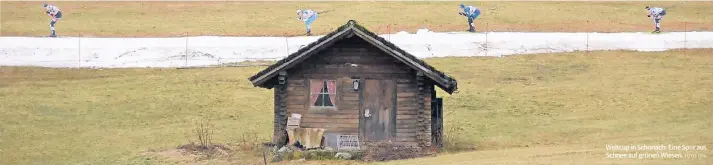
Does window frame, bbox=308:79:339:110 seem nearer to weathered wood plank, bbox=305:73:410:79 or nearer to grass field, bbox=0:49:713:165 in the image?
weathered wood plank, bbox=305:73:410:79

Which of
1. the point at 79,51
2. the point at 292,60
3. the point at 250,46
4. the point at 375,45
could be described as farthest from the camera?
the point at 250,46

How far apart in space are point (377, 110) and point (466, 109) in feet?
39.5

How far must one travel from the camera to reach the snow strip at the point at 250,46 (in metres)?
67.4

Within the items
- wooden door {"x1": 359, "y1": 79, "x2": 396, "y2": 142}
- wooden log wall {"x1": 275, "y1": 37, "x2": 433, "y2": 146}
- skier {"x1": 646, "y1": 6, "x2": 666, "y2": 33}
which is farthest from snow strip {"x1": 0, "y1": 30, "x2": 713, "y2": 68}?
wooden door {"x1": 359, "y1": 79, "x2": 396, "y2": 142}

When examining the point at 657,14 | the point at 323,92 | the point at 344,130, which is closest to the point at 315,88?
the point at 323,92

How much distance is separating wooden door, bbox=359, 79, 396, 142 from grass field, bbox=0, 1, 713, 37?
1118 inches

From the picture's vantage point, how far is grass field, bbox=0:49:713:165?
46250mm

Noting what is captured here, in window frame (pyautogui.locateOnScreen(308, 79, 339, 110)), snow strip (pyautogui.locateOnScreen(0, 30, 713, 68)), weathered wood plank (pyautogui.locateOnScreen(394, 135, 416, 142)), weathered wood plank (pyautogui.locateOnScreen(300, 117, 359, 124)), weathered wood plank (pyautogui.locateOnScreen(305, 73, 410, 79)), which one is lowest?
weathered wood plank (pyautogui.locateOnScreen(394, 135, 416, 142))

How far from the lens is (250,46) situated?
68.8 m

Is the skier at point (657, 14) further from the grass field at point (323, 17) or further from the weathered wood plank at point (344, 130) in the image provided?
the weathered wood plank at point (344, 130)

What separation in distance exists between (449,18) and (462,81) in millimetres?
15560

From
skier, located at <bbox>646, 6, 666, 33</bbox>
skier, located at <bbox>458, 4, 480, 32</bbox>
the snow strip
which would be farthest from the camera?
skier, located at <bbox>646, 6, 666, 33</bbox>

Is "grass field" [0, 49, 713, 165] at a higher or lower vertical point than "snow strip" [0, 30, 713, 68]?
lower

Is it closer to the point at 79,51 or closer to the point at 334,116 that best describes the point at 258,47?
the point at 79,51
